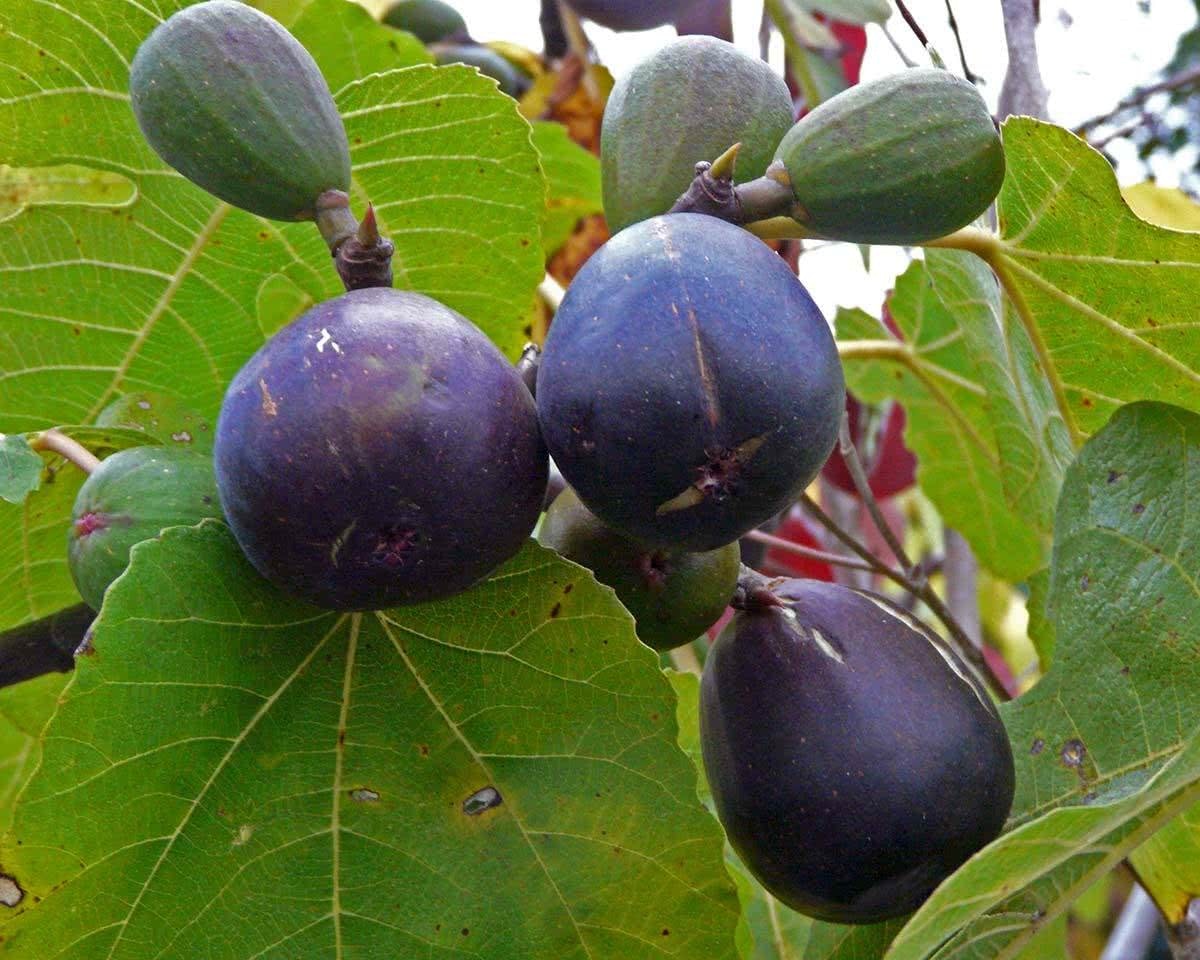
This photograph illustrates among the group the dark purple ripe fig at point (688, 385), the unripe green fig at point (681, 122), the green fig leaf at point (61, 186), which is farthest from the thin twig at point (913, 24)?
the green fig leaf at point (61, 186)

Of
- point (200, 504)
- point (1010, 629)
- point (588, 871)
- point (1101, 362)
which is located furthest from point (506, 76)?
point (1010, 629)

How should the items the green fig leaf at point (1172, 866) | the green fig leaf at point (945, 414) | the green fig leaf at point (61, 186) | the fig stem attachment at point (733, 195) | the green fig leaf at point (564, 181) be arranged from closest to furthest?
the fig stem attachment at point (733, 195) < the green fig leaf at point (1172, 866) < the green fig leaf at point (61, 186) < the green fig leaf at point (945, 414) < the green fig leaf at point (564, 181)

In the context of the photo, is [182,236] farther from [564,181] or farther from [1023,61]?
[1023,61]

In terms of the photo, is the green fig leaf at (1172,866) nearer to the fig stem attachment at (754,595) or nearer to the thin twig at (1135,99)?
the fig stem attachment at (754,595)

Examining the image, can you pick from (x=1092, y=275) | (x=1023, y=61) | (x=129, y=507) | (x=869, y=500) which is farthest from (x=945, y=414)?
(x=129, y=507)

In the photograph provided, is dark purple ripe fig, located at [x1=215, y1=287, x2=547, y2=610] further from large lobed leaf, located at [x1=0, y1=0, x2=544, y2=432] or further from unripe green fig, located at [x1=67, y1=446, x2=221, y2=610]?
large lobed leaf, located at [x1=0, y1=0, x2=544, y2=432]
